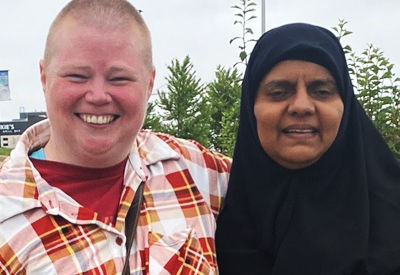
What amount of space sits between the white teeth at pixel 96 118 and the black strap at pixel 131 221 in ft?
1.12

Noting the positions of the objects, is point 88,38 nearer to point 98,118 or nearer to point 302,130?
point 98,118

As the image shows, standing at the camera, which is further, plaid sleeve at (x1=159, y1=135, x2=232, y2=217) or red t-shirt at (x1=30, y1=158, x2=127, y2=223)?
plaid sleeve at (x1=159, y1=135, x2=232, y2=217)

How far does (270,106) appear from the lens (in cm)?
245

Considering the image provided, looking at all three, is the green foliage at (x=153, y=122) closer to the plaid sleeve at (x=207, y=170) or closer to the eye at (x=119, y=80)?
the plaid sleeve at (x=207, y=170)

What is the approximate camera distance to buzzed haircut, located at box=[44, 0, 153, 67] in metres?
2.34

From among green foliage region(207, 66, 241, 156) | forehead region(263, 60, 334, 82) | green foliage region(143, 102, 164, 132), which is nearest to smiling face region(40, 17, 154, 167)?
forehead region(263, 60, 334, 82)

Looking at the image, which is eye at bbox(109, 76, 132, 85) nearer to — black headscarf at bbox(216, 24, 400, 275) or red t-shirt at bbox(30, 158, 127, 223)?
red t-shirt at bbox(30, 158, 127, 223)

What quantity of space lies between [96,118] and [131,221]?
0.45 m

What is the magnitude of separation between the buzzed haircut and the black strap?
22.4 inches

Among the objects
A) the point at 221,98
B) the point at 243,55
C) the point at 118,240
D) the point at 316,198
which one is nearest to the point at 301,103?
the point at 316,198

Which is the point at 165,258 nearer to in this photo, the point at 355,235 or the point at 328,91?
the point at 355,235

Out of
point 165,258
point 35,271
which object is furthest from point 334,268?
point 35,271

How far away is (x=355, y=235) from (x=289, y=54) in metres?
0.79

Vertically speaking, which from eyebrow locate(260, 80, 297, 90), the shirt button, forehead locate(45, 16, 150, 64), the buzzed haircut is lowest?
the shirt button
